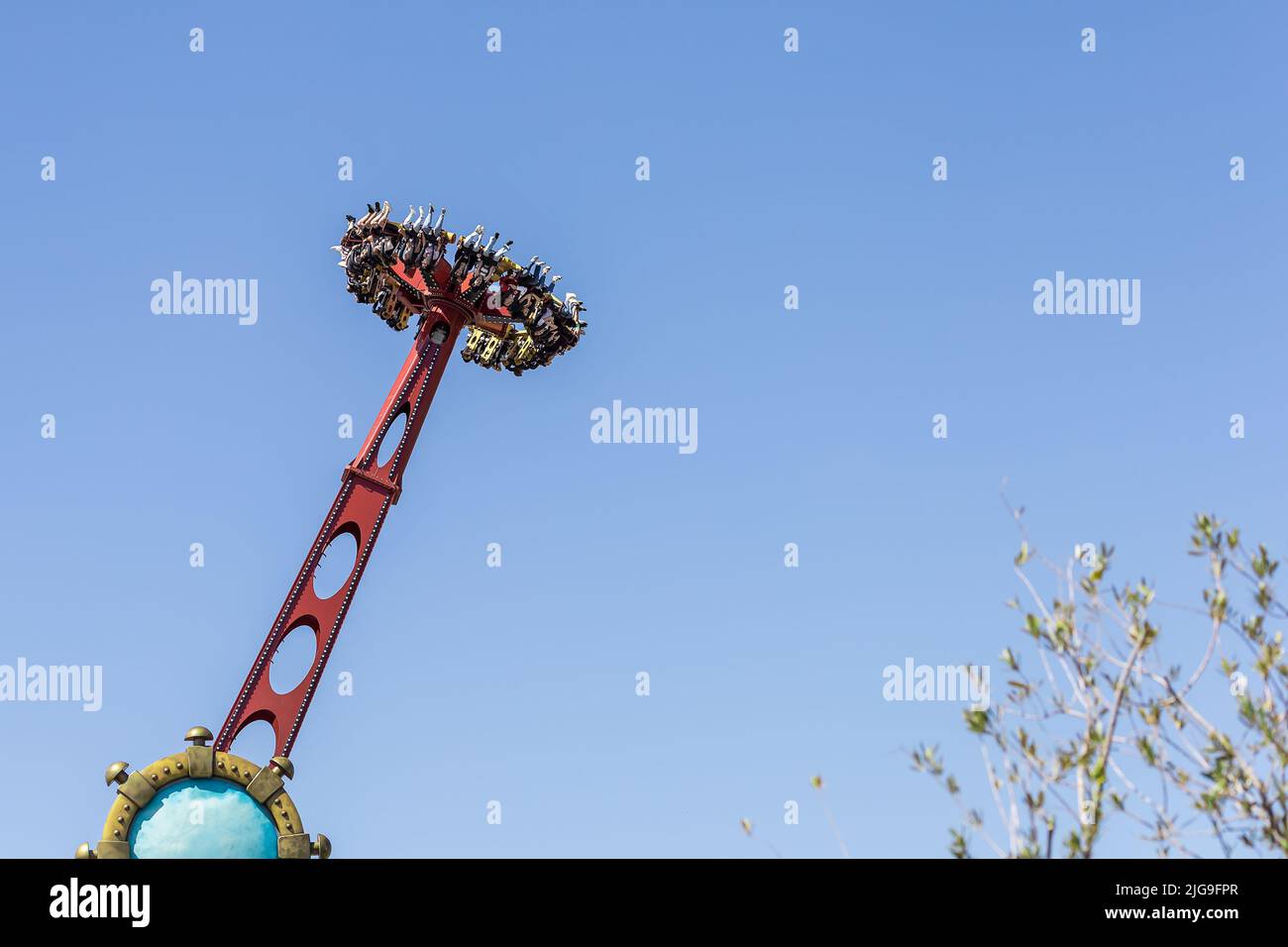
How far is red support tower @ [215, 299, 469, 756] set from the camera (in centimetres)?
2592

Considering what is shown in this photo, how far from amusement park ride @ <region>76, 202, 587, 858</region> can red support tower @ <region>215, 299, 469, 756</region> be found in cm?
2

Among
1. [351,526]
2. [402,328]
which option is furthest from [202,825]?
[402,328]

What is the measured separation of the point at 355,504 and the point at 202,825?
27.4ft

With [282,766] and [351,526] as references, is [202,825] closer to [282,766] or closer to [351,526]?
[282,766]

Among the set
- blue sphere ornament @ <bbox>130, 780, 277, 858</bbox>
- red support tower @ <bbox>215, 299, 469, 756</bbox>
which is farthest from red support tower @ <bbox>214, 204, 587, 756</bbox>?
blue sphere ornament @ <bbox>130, 780, 277, 858</bbox>

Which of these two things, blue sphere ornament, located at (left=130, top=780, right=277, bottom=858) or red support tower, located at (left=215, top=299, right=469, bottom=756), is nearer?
blue sphere ornament, located at (left=130, top=780, right=277, bottom=858)

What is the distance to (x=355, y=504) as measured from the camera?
28234 millimetres

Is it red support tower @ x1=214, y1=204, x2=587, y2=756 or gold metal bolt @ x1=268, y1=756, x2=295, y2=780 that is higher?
red support tower @ x1=214, y1=204, x2=587, y2=756

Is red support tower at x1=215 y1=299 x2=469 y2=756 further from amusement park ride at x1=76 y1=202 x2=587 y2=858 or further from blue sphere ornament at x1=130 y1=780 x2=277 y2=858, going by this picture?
blue sphere ornament at x1=130 y1=780 x2=277 y2=858

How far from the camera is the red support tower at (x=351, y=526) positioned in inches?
1021

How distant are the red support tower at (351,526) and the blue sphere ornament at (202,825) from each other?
11.5 ft

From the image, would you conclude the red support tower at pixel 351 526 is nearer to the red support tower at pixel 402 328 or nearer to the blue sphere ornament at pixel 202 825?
the red support tower at pixel 402 328

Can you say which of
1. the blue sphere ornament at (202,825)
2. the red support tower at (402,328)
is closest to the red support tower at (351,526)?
the red support tower at (402,328)
